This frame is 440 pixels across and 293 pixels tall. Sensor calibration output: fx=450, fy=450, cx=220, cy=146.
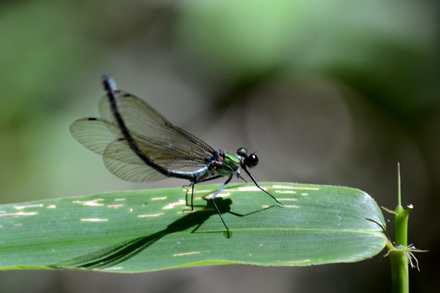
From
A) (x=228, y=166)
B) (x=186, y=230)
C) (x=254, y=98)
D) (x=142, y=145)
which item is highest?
(x=254, y=98)

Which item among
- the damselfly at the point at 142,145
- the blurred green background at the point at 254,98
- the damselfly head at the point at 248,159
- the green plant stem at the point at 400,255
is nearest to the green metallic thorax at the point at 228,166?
the damselfly at the point at 142,145

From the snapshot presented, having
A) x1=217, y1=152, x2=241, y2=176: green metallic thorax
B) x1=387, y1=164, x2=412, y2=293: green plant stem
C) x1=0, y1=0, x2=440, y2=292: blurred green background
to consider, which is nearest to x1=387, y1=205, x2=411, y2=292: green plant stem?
x1=387, y1=164, x2=412, y2=293: green plant stem

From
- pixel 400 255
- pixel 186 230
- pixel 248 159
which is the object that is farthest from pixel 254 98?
pixel 400 255

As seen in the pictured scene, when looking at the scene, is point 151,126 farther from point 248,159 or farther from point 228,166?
point 248,159

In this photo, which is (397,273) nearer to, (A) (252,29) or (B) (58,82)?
(A) (252,29)

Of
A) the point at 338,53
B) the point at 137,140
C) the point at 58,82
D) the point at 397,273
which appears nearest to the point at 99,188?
the point at 58,82

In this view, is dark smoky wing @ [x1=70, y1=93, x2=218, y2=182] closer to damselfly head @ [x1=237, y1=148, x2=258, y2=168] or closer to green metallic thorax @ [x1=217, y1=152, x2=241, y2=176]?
green metallic thorax @ [x1=217, y1=152, x2=241, y2=176]
